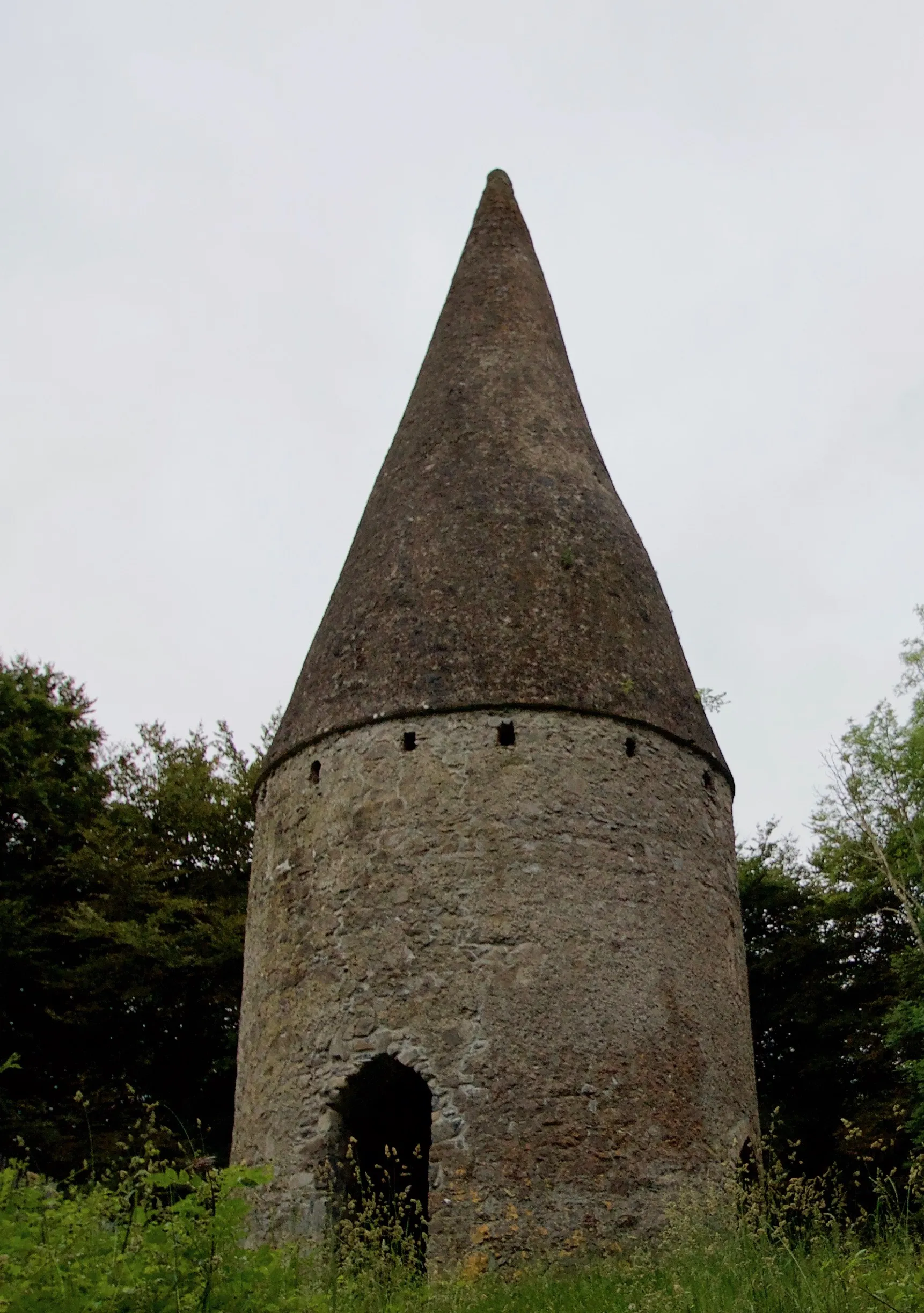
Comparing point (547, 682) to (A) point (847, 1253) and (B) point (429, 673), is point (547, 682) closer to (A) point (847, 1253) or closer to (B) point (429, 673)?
(B) point (429, 673)

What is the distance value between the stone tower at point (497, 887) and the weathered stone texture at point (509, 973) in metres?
0.02

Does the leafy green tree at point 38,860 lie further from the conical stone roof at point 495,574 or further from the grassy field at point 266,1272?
the grassy field at point 266,1272

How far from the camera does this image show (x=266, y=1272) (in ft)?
16.0

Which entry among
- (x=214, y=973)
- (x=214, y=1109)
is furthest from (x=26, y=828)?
(x=214, y=1109)

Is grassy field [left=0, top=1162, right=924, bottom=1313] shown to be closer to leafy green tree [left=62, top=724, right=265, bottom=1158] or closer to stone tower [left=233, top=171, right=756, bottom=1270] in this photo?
stone tower [left=233, top=171, right=756, bottom=1270]

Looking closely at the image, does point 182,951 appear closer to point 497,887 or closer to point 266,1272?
point 497,887

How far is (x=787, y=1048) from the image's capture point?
18.3 metres

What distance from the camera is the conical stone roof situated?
406 inches

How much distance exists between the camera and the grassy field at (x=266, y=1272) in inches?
175

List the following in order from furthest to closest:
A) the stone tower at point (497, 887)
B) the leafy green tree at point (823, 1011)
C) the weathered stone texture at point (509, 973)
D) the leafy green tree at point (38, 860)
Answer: the leafy green tree at point (38, 860)
the leafy green tree at point (823, 1011)
the stone tower at point (497, 887)
the weathered stone texture at point (509, 973)

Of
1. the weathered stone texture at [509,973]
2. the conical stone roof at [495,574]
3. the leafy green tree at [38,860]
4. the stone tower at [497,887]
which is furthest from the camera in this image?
the leafy green tree at [38,860]

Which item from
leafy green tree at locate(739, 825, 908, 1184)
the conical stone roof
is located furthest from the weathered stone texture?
leafy green tree at locate(739, 825, 908, 1184)

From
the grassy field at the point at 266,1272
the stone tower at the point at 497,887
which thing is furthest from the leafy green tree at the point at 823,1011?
the grassy field at the point at 266,1272

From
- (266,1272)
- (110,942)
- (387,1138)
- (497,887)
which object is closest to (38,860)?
(110,942)
